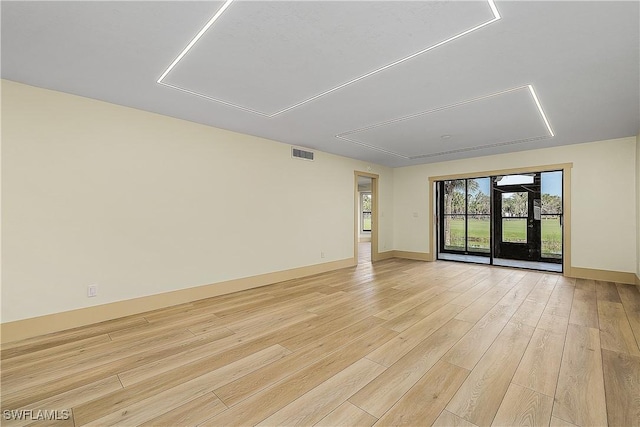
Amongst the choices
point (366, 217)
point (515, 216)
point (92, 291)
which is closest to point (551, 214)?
point (515, 216)

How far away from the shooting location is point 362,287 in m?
4.41

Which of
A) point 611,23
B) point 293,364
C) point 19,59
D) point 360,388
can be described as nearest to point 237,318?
point 293,364

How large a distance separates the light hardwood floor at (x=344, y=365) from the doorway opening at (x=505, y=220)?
2.91 m

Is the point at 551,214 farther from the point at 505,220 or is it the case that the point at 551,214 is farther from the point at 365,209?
the point at 365,209

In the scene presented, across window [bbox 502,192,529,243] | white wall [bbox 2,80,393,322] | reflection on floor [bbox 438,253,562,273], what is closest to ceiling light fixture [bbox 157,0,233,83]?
white wall [bbox 2,80,393,322]

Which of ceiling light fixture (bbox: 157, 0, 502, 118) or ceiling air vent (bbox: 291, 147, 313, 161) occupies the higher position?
ceiling light fixture (bbox: 157, 0, 502, 118)

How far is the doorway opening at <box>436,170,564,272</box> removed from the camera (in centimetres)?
610

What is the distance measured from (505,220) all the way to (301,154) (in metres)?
5.47

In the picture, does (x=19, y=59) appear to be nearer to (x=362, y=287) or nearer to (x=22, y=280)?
(x=22, y=280)

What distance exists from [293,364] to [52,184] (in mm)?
3114

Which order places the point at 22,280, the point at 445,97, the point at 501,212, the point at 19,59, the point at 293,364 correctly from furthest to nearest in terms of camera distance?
the point at 501,212
the point at 445,97
the point at 22,280
the point at 19,59
the point at 293,364

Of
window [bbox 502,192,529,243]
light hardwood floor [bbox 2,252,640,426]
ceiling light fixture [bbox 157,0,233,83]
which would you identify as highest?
ceiling light fixture [bbox 157,0,233,83]

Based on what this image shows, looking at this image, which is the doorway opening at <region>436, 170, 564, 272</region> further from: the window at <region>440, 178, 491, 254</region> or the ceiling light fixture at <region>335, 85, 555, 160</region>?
the ceiling light fixture at <region>335, 85, 555, 160</region>

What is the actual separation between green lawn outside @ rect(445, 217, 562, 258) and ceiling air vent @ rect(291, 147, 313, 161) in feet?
16.0
